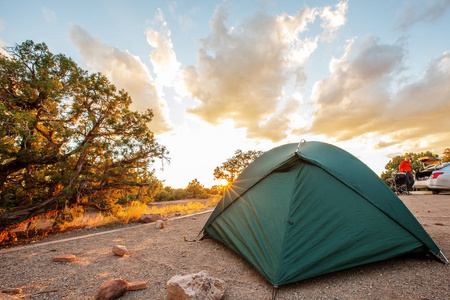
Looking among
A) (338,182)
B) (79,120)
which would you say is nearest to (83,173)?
(79,120)

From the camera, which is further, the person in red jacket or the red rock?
the person in red jacket

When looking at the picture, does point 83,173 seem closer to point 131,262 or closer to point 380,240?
point 131,262

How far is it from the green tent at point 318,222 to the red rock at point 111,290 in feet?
5.57

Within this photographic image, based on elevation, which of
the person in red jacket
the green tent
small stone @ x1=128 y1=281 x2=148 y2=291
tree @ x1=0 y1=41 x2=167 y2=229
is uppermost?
tree @ x1=0 y1=41 x2=167 y2=229

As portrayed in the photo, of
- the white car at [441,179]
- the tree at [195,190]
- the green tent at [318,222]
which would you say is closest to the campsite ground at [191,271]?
the green tent at [318,222]

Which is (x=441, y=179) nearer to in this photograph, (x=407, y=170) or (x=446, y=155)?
(x=407, y=170)

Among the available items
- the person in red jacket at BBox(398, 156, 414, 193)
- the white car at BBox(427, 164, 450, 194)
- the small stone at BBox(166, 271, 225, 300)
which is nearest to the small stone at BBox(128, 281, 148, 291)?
the small stone at BBox(166, 271, 225, 300)

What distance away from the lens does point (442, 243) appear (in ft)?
11.8

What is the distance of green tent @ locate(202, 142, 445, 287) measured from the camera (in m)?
2.64

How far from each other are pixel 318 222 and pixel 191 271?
6.68 ft

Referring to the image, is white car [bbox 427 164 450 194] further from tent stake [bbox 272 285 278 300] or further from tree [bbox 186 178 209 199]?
tree [bbox 186 178 209 199]

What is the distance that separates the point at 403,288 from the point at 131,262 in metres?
3.90

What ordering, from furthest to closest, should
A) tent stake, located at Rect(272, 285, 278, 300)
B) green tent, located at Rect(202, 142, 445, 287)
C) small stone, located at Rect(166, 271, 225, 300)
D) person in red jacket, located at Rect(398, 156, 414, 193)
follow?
1. person in red jacket, located at Rect(398, 156, 414, 193)
2. green tent, located at Rect(202, 142, 445, 287)
3. tent stake, located at Rect(272, 285, 278, 300)
4. small stone, located at Rect(166, 271, 225, 300)

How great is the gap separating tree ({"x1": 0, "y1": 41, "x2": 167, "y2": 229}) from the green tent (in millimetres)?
6539
